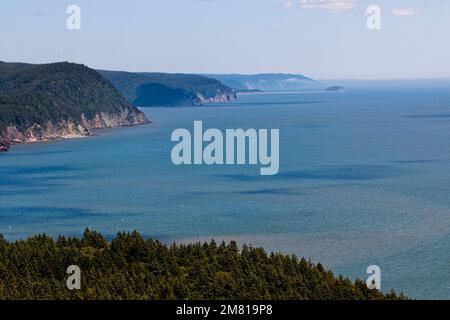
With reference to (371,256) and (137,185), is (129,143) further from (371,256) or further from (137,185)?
(371,256)

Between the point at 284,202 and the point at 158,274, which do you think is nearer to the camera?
the point at 158,274

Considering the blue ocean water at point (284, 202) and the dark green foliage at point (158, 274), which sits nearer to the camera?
the dark green foliage at point (158, 274)

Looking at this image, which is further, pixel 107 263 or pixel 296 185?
pixel 296 185

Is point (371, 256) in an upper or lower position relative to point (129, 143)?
lower

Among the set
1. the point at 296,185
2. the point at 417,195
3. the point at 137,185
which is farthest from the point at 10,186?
the point at 417,195

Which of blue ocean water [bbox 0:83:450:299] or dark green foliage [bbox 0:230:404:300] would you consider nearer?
dark green foliage [bbox 0:230:404:300]
